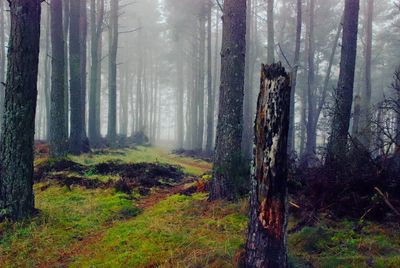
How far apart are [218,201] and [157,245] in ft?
7.21

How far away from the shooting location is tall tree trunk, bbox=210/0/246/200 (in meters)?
6.99

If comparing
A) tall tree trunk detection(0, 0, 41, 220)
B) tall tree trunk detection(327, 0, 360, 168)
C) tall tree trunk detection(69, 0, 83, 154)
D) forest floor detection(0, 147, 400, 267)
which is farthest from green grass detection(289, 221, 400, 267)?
tall tree trunk detection(69, 0, 83, 154)

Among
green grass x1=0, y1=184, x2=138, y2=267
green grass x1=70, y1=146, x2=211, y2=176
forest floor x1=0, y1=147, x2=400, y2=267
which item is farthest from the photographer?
green grass x1=70, y1=146, x2=211, y2=176

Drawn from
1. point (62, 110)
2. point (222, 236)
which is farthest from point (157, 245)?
point (62, 110)

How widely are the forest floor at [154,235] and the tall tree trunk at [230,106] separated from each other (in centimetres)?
54

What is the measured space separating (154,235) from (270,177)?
7.91 ft

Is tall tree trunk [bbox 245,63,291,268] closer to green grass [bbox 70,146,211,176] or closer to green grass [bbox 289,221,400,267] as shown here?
green grass [bbox 289,221,400,267]

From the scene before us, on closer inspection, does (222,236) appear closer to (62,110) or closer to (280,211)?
(280,211)

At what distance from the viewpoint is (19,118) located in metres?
5.88

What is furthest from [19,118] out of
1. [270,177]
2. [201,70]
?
[201,70]

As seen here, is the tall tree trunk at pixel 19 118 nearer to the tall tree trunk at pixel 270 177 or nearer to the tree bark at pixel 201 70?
the tall tree trunk at pixel 270 177

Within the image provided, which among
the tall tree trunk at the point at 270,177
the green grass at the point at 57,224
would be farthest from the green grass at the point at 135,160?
the tall tree trunk at the point at 270,177

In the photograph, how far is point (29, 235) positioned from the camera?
17.5 ft

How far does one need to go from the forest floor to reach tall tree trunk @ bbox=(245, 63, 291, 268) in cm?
43
